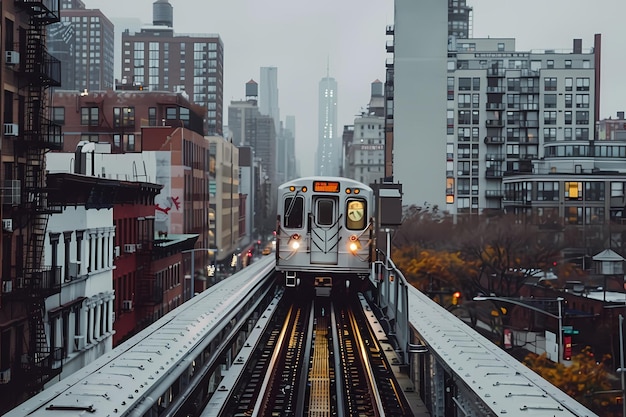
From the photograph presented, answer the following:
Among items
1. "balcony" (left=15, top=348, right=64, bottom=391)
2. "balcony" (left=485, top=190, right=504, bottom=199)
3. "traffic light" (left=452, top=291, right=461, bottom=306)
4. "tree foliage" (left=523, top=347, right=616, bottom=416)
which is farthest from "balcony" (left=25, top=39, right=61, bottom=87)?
"balcony" (left=485, top=190, right=504, bottom=199)

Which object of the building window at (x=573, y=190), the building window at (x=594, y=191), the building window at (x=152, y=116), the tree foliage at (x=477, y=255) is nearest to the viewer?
the tree foliage at (x=477, y=255)

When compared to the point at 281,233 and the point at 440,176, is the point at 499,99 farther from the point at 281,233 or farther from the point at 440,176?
the point at 281,233

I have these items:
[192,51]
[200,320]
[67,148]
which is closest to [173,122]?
[67,148]

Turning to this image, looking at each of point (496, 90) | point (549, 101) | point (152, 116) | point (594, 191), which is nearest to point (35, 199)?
point (152, 116)

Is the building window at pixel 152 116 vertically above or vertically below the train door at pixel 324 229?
above

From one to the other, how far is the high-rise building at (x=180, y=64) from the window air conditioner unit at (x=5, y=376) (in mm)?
134736

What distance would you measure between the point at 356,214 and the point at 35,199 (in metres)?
10.2

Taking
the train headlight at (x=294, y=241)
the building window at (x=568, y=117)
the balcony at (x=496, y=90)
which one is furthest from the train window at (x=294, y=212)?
the building window at (x=568, y=117)

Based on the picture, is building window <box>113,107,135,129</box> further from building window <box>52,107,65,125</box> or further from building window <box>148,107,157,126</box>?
building window <box>52,107,65,125</box>

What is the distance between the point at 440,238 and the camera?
53.5 m

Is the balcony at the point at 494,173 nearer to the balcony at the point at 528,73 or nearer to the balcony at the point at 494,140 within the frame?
the balcony at the point at 494,140

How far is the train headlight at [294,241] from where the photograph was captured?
22.9 m

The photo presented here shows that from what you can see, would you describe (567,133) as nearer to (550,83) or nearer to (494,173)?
(550,83)

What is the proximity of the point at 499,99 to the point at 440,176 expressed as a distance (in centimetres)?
→ 980
